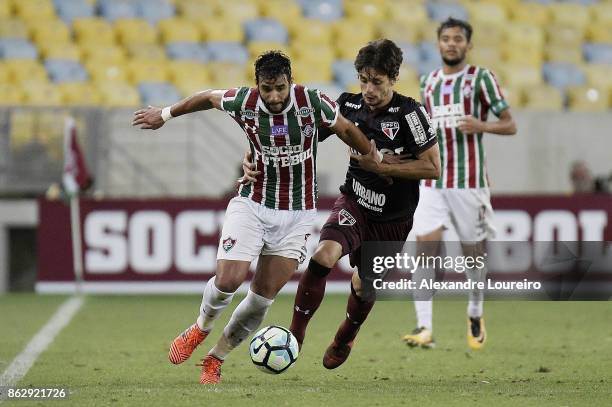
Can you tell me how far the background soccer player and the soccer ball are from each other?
39cm

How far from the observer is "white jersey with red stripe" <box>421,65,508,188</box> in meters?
8.60

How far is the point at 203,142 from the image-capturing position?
45.0 feet

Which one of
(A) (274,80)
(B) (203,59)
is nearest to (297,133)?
Answer: (A) (274,80)

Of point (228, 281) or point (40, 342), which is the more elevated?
point (228, 281)

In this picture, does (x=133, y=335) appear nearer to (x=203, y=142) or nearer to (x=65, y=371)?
(x=65, y=371)

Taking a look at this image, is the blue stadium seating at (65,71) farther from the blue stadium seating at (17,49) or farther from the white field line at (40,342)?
the white field line at (40,342)

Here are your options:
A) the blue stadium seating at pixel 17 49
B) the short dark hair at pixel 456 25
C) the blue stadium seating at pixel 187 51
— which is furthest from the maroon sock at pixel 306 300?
the blue stadium seating at pixel 17 49

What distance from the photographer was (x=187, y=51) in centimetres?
1616

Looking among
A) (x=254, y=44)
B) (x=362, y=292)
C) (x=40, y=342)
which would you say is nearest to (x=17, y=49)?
(x=254, y=44)

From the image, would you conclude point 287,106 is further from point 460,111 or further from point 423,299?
point 423,299
